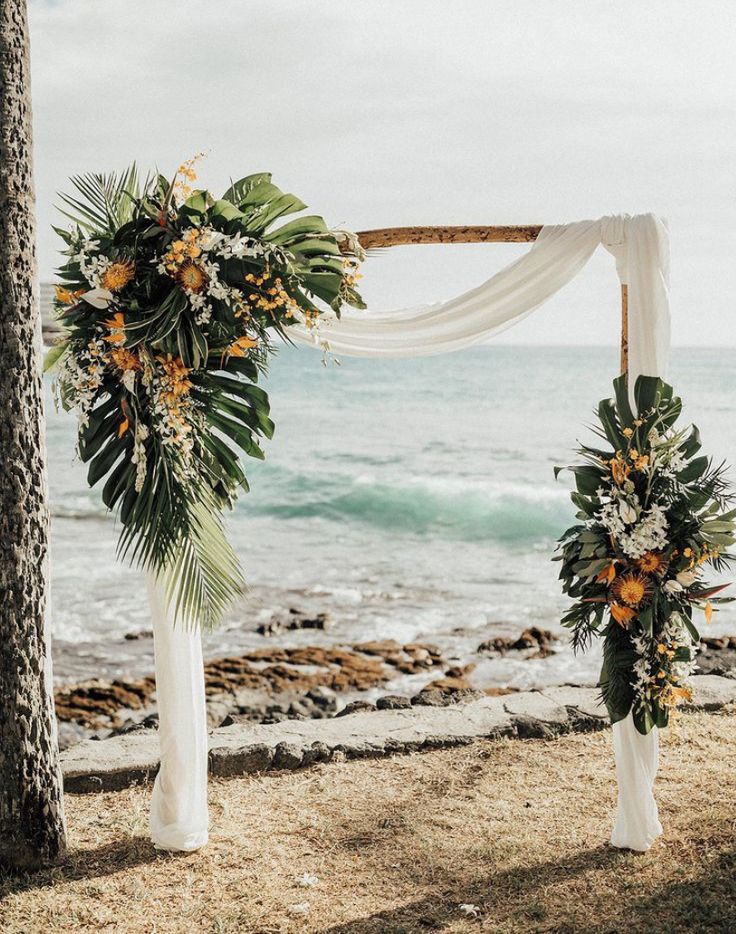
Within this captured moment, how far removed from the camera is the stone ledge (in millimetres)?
5094

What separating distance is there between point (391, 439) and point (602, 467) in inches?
846

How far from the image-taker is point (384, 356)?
477cm

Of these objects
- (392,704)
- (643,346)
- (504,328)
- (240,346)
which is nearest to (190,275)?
(240,346)

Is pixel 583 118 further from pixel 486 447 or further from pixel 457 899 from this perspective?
pixel 457 899

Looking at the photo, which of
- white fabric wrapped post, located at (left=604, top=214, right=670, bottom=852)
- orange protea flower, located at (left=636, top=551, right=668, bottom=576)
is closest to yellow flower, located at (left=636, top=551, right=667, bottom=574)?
orange protea flower, located at (left=636, top=551, right=668, bottom=576)

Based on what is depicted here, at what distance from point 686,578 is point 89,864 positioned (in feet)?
9.17

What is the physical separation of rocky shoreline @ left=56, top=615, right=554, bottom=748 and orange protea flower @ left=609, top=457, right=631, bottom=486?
281 cm

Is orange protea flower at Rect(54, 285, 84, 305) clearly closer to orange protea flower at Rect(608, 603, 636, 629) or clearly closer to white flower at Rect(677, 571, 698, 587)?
orange protea flower at Rect(608, 603, 636, 629)

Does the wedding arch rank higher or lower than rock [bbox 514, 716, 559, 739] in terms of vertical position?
higher

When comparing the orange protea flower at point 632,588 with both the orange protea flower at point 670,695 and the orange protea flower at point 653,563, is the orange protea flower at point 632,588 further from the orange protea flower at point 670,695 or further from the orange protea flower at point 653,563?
the orange protea flower at point 670,695

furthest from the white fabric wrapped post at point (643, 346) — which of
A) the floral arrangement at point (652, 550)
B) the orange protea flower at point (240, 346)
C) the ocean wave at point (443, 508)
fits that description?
the ocean wave at point (443, 508)

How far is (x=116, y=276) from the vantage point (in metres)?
3.80

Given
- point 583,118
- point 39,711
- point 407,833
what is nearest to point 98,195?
point 39,711

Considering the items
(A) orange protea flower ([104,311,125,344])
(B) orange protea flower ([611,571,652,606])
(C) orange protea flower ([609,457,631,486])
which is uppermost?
(A) orange protea flower ([104,311,125,344])
